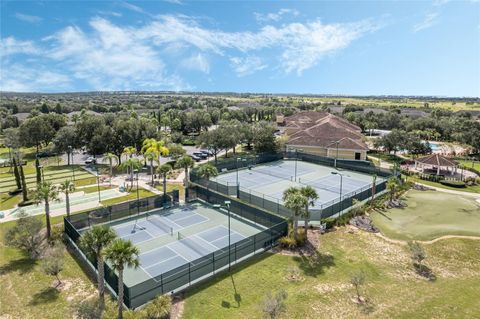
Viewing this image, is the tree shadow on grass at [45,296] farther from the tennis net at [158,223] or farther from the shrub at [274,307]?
the shrub at [274,307]

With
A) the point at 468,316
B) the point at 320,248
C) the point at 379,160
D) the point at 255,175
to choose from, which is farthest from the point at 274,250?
the point at 379,160

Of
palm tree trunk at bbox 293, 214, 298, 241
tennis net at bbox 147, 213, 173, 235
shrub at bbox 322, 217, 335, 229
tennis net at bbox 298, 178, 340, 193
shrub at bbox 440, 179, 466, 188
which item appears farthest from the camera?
shrub at bbox 440, 179, 466, 188

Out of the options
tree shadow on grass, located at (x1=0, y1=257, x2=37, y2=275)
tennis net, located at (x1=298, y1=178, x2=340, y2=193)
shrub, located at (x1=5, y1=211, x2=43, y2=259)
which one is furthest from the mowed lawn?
tennis net, located at (x1=298, y1=178, x2=340, y2=193)

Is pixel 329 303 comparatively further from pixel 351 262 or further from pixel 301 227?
pixel 301 227

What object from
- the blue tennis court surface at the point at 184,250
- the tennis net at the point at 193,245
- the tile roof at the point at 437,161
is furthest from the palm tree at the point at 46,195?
the tile roof at the point at 437,161

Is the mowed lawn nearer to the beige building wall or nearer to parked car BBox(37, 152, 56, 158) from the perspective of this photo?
the beige building wall

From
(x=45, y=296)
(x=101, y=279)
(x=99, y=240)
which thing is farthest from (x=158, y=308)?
(x=45, y=296)

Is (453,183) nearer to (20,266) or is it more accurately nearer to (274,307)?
(274,307)
